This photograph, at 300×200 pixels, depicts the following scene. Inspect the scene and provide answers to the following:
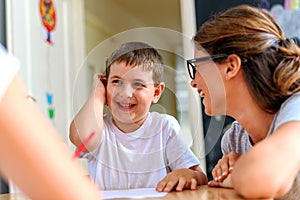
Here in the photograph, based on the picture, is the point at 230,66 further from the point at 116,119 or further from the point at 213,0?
the point at 213,0

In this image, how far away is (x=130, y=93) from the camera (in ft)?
2.24

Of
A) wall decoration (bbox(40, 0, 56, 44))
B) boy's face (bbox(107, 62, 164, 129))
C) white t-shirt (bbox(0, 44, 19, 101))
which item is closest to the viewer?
white t-shirt (bbox(0, 44, 19, 101))

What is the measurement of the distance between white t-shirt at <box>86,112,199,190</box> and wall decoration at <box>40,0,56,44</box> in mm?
2006

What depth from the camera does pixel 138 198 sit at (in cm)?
60

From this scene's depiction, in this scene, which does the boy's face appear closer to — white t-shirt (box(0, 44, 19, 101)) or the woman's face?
the woman's face

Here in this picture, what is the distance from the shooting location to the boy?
0.69m

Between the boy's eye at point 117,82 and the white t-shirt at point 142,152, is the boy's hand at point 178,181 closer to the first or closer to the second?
the white t-shirt at point 142,152

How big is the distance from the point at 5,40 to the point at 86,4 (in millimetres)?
983

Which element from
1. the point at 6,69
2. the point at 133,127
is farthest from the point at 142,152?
the point at 6,69

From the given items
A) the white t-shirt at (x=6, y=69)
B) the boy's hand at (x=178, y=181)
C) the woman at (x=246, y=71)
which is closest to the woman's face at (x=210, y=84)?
the woman at (x=246, y=71)

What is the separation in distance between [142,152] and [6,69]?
49cm

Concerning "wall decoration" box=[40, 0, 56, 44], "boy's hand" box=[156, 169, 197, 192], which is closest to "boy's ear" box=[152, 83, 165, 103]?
"boy's hand" box=[156, 169, 197, 192]

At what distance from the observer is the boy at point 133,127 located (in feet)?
2.27

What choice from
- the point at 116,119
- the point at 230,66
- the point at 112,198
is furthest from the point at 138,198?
the point at 230,66
